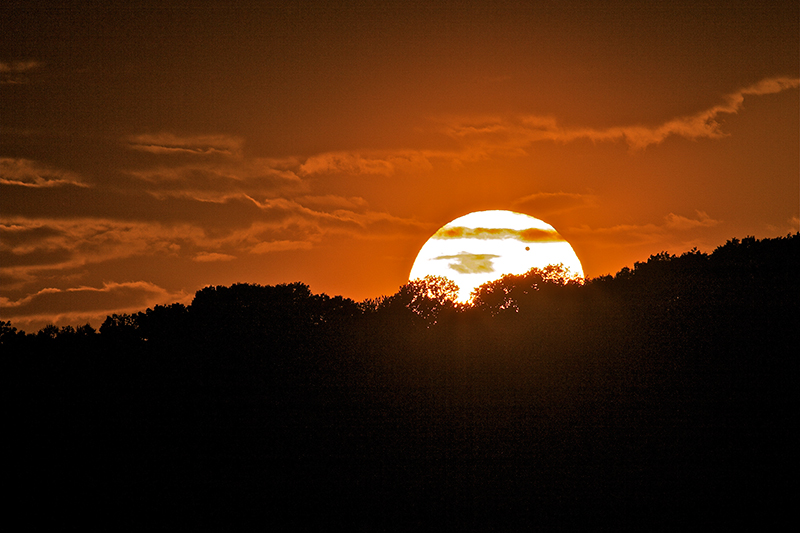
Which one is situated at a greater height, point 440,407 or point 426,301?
point 426,301

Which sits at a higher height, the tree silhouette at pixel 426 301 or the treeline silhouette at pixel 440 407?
the tree silhouette at pixel 426 301

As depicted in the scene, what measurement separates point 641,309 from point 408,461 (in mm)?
15022

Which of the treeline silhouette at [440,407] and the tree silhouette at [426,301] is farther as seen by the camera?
the tree silhouette at [426,301]

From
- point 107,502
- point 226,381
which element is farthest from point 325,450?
point 107,502

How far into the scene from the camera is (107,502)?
3341 centimetres

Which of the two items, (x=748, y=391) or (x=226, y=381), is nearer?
A: (x=748, y=391)

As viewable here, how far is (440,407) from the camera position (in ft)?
118

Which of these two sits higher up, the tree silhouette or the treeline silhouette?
the tree silhouette

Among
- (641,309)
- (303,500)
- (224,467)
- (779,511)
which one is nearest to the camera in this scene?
(779,511)

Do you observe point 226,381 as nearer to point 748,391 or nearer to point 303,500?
point 303,500

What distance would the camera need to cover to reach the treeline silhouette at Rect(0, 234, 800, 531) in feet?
101

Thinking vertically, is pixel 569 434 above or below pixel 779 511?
above

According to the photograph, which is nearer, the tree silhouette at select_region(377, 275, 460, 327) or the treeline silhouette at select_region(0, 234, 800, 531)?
the treeline silhouette at select_region(0, 234, 800, 531)

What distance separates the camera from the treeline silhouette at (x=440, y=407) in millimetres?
30844
